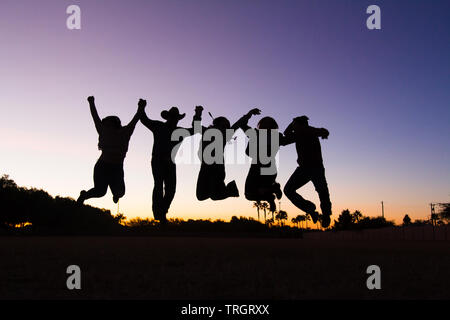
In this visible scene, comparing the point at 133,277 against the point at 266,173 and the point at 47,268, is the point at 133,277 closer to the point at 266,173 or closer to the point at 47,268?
the point at 47,268

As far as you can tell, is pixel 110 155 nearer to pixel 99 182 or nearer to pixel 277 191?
pixel 99 182

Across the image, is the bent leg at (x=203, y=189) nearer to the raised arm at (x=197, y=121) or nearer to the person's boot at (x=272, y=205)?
the raised arm at (x=197, y=121)

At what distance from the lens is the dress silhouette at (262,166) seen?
10109 millimetres

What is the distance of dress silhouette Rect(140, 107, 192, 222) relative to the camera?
32.5 feet

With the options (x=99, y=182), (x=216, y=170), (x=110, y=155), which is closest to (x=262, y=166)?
(x=216, y=170)

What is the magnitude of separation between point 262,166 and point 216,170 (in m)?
1.18

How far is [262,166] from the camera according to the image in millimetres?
10594

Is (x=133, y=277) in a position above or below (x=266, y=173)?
below

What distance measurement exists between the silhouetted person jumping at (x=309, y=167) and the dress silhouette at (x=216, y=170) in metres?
1.14

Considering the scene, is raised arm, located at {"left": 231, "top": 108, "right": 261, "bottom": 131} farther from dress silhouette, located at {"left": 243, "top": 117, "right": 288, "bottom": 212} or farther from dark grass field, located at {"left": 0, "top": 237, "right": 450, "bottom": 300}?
dark grass field, located at {"left": 0, "top": 237, "right": 450, "bottom": 300}

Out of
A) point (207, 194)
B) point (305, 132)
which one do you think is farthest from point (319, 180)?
point (207, 194)
